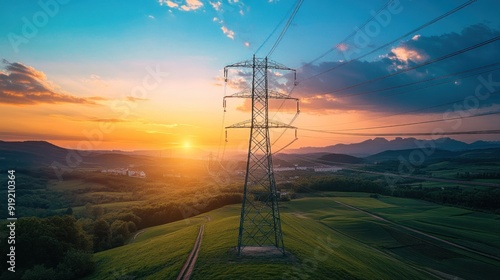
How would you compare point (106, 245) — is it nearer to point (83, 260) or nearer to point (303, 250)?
point (83, 260)

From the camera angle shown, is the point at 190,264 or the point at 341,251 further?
the point at 341,251

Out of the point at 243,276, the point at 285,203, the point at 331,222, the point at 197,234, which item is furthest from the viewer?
the point at 285,203

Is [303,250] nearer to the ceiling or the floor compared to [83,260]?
nearer to the ceiling

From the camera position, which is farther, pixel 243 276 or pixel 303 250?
pixel 303 250

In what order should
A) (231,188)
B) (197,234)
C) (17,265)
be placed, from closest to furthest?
(17,265)
(197,234)
(231,188)

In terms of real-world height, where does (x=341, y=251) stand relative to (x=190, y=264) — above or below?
below

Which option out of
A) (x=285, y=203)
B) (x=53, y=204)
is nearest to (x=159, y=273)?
(x=285, y=203)

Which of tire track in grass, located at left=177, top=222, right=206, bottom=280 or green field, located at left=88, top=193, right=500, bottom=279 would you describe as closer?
tire track in grass, located at left=177, top=222, right=206, bottom=280

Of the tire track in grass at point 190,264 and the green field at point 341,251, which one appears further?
the green field at point 341,251
